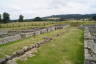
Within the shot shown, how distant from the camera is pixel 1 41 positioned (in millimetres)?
13562

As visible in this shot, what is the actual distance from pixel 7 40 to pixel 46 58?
7056 mm

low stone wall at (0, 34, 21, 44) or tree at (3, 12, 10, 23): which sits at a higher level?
tree at (3, 12, 10, 23)

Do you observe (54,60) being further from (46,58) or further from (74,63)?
(74,63)

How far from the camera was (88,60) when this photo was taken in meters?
6.55

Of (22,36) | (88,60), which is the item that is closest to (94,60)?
(88,60)

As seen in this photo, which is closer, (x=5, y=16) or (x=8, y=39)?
(x=8, y=39)

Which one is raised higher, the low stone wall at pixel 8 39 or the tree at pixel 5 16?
the tree at pixel 5 16

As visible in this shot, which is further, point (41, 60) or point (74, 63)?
point (41, 60)

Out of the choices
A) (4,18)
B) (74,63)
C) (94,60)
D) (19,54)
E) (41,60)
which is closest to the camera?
(94,60)

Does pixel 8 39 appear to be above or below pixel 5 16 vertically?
below

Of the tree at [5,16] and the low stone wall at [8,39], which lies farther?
the tree at [5,16]

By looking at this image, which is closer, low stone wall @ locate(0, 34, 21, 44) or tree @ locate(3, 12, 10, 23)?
low stone wall @ locate(0, 34, 21, 44)

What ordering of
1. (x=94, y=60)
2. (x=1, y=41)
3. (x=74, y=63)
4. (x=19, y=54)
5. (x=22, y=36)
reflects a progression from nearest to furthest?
(x=94, y=60) → (x=74, y=63) → (x=19, y=54) → (x=1, y=41) → (x=22, y=36)

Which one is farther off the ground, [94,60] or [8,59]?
[94,60]
